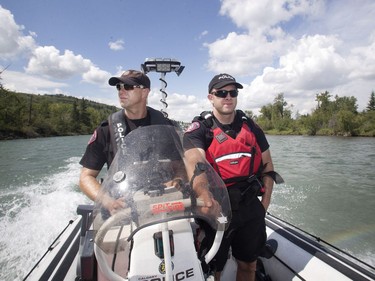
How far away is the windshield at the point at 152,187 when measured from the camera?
121cm

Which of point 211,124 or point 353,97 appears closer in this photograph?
point 211,124

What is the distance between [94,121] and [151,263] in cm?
8461

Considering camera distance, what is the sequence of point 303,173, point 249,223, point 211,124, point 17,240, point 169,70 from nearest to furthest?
point 249,223 → point 211,124 → point 17,240 → point 169,70 → point 303,173

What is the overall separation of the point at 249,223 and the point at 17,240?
4.52 metres

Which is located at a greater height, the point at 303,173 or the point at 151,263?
the point at 151,263

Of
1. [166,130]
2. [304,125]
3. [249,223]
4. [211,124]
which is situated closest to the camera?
[166,130]

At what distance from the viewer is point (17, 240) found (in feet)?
15.2

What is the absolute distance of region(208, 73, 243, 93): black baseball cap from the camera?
2.21 m

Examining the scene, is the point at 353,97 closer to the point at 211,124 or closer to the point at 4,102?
the point at 211,124

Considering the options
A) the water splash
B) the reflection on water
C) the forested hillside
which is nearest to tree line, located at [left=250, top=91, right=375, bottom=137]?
the reflection on water

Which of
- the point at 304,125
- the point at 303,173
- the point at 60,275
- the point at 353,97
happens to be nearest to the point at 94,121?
the point at 304,125

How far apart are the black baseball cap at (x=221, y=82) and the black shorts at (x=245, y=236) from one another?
3.31 feet

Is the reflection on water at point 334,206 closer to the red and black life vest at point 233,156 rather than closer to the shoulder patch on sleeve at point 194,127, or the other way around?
the red and black life vest at point 233,156

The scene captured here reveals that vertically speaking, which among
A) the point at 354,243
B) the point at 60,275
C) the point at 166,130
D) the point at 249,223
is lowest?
the point at 354,243
